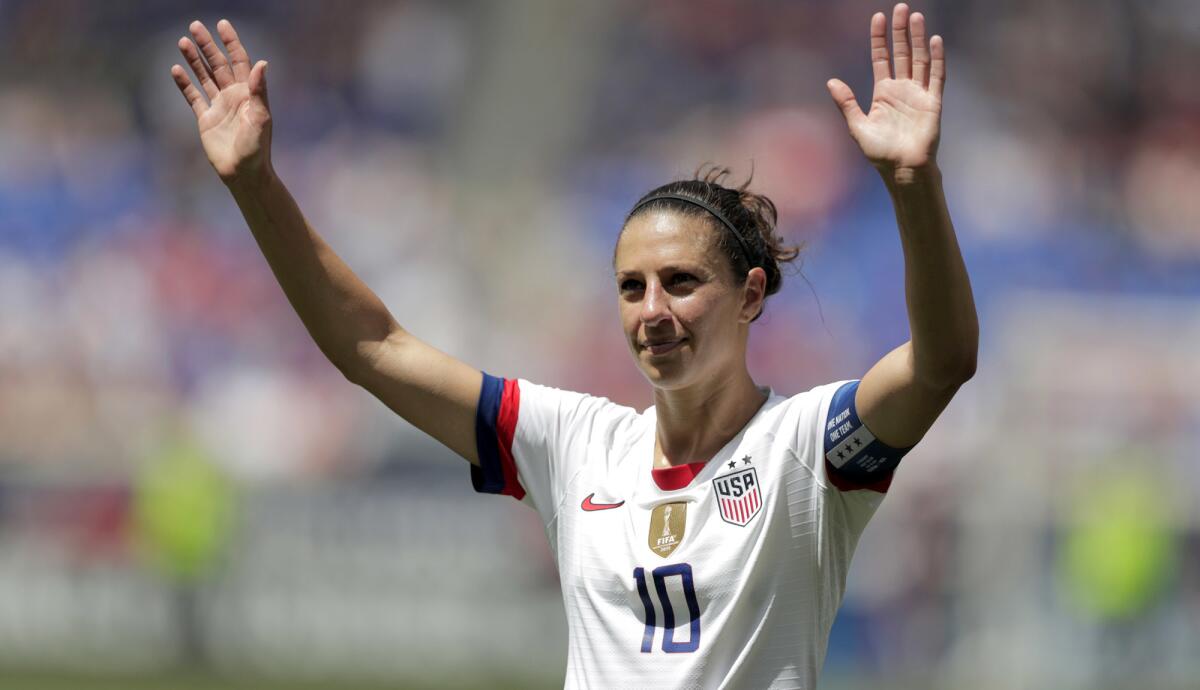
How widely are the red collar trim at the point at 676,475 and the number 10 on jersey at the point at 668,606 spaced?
0.74 ft

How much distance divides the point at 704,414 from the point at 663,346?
252 millimetres

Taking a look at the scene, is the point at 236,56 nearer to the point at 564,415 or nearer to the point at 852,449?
the point at 564,415

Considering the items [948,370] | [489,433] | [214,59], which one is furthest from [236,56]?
[948,370]

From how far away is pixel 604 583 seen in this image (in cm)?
343

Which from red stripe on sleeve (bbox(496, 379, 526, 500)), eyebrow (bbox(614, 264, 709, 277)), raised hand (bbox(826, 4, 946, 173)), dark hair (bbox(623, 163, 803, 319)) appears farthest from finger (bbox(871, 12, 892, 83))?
red stripe on sleeve (bbox(496, 379, 526, 500))

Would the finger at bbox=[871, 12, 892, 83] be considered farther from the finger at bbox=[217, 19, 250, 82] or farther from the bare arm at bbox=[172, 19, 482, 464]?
the finger at bbox=[217, 19, 250, 82]

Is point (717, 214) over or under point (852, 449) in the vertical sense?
over

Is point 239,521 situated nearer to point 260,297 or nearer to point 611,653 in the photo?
point 260,297

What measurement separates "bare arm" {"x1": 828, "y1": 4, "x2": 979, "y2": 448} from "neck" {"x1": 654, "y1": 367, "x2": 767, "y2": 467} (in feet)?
1.39

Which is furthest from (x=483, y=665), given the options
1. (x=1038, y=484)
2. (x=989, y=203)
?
(x=989, y=203)

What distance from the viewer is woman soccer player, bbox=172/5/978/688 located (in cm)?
310

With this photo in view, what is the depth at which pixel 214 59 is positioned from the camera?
12.2 ft

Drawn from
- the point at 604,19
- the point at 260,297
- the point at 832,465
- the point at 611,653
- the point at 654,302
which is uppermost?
the point at 604,19

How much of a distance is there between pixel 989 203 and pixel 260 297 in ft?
23.4
